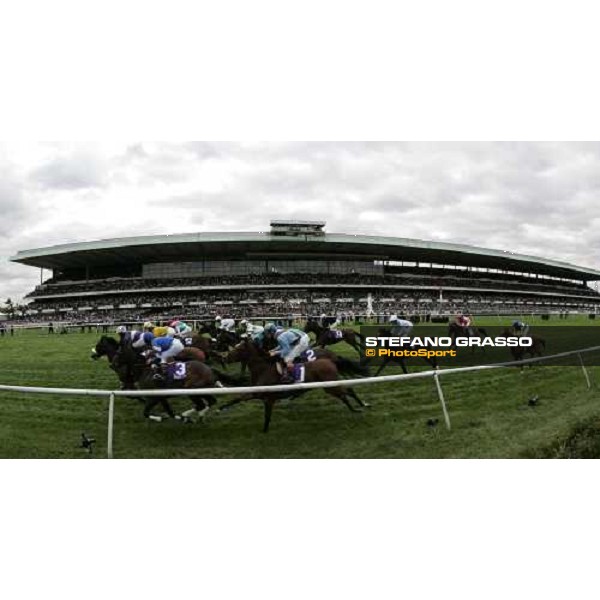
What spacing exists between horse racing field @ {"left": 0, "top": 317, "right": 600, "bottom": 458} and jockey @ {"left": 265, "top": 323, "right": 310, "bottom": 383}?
0.37m

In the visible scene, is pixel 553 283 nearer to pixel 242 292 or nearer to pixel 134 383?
pixel 242 292

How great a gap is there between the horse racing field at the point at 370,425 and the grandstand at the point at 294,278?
42.6ft

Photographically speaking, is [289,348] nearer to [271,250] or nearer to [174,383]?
[174,383]

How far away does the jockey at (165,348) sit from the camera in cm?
471

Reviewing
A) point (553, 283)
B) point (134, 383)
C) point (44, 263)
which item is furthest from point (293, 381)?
point (44, 263)

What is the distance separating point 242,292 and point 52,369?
13706 millimetres

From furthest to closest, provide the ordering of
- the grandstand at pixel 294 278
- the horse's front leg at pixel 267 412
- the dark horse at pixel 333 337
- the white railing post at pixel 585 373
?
the grandstand at pixel 294 278
the dark horse at pixel 333 337
the white railing post at pixel 585 373
the horse's front leg at pixel 267 412

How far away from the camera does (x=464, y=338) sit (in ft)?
12.1

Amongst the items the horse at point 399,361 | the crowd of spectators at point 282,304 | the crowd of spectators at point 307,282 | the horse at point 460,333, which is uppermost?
the crowd of spectators at point 307,282

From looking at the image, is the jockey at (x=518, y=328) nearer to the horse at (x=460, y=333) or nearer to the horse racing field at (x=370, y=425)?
the horse racing field at (x=370, y=425)

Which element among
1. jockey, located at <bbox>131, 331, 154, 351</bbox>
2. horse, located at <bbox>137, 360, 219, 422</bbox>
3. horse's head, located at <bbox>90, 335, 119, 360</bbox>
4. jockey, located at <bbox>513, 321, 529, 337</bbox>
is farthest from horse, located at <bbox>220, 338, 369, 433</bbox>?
horse's head, located at <bbox>90, 335, 119, 360</bbox>

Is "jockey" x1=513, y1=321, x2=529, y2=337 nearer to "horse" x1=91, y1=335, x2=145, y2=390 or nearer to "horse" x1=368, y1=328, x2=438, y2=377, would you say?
"horse" x1=368, y1=328, x2=438, y2=377

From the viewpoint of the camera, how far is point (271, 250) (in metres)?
19.8

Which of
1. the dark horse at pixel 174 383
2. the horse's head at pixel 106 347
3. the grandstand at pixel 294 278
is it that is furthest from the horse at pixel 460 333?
the grandstand at pixel 294 278
